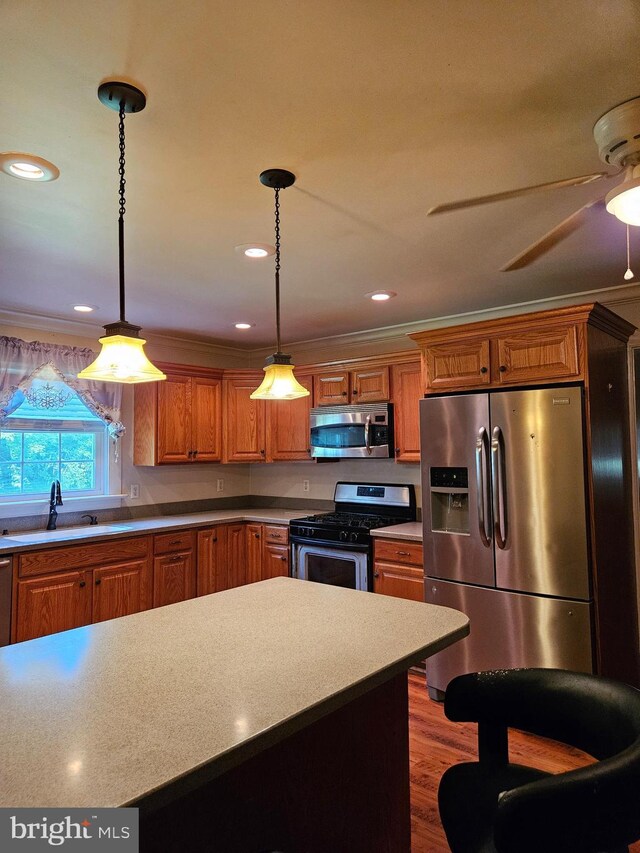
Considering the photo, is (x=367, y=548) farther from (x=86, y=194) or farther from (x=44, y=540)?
(x=86, y=194)

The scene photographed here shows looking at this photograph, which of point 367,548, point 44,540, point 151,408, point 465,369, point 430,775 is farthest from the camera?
point 151,408

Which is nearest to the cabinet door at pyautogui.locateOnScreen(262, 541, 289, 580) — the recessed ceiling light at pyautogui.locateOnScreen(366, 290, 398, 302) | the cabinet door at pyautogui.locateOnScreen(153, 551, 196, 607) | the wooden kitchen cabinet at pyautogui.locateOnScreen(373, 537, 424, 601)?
the cabinet door at pyautogui.locateOnScreen(153, 551, 196, 607)

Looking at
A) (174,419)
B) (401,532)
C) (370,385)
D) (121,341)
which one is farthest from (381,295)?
(121,341)

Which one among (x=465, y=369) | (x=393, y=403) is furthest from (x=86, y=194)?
(x=393, y=403)

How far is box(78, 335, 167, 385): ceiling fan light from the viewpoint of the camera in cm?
158

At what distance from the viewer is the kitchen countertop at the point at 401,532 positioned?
3.57 metres

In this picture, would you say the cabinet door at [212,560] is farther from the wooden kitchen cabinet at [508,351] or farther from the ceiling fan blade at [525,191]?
the ceiling fan blade at [525,191]

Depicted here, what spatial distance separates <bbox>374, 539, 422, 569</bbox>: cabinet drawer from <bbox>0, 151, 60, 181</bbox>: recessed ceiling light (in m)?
2.80

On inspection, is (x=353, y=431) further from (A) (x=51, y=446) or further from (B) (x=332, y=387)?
(A) (x=51, y=446)

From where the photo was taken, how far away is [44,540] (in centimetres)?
343

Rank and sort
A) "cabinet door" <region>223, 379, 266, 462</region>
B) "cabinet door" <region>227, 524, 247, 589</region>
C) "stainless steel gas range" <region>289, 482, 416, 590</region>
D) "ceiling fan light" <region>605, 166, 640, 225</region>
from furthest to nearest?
1. "cabinet door" <region>223, 379, 266, 462</region>
2. "cabinet door" <region>227, 524, 247, 589</region>
3. "stainless steel gas range" <region>289, 482, 416, 590</region>
4. "ceiling fan light" <region>605, 166, 640, 225</region>

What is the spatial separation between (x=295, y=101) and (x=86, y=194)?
101 cm

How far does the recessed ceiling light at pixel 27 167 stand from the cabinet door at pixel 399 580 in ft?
9.52

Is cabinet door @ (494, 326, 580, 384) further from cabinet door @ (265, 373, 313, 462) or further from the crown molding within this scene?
cabinet door @ (265, 373, 313, 462)
